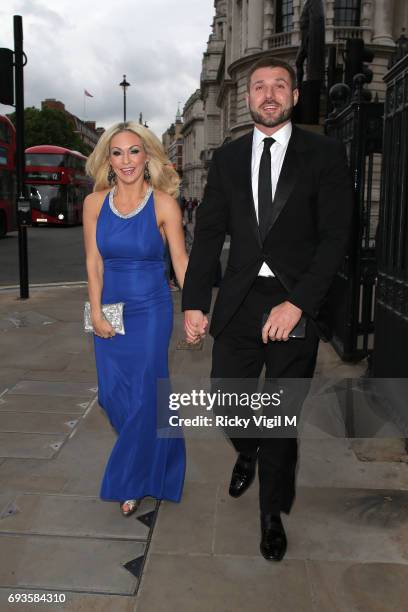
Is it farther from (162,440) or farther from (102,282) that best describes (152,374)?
(102,282)

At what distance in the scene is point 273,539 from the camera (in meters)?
2.54

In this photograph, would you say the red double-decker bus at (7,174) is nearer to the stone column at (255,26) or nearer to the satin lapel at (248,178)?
the satin lapel at (248,178)

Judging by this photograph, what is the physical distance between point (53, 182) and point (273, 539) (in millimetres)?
26596

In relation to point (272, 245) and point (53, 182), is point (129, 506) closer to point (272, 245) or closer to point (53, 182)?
point (272, 245)

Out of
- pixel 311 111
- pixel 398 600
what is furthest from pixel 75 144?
pixel 398 600

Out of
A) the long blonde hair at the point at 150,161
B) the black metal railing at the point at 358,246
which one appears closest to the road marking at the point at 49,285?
the black metal railing at the point at 358,246

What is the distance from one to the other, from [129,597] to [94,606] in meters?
0.13

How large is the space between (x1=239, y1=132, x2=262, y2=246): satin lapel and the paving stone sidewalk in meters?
1.32

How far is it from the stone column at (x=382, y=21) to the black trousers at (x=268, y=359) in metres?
35.0

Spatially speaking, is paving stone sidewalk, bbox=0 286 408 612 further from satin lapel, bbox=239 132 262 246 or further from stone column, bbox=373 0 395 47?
stone column, bbox=373 0 395 47

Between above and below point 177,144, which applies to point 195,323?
below

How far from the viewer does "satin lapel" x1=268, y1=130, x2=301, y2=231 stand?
8.14 ft

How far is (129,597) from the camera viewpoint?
7.47 ft

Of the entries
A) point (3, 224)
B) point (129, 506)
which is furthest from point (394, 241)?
point (3, 224)
